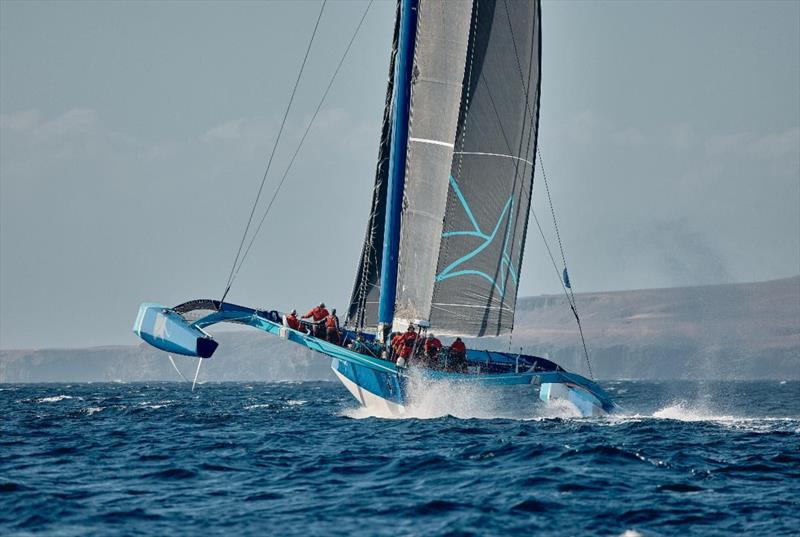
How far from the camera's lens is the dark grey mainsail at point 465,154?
27234 millimetres

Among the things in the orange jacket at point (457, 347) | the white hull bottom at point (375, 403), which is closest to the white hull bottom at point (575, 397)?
the orange jacket at point (457, 347)

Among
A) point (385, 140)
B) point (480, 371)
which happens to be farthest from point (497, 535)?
point (385, 140)

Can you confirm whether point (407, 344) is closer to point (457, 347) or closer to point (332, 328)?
point (457, 347)

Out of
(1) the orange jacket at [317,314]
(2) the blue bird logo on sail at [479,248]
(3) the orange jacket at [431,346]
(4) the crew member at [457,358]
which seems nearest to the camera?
(3) the orange jacket at [431,346]

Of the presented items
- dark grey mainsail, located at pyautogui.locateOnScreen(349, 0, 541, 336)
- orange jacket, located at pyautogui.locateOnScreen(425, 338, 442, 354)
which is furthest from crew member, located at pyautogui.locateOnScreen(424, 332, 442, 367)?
dark grey mainsail, located at pyautogui.locateOnScreen(349, 0, 541, 336)

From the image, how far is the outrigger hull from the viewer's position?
85.3ft

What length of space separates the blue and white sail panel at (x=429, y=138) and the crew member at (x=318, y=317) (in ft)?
7.34

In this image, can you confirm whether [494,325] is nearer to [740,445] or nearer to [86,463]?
[740,445]

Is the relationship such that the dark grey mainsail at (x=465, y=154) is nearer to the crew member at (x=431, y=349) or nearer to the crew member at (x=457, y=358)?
the crew member at (x=431, y=349)

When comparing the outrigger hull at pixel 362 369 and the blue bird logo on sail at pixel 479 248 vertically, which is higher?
the blue bird logo on sail at pixel 479 248

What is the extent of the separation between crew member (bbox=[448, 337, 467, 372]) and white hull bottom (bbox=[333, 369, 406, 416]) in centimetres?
163

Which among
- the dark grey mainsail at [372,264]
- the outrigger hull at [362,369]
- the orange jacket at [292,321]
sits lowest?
the outrigger hull at [362,369]

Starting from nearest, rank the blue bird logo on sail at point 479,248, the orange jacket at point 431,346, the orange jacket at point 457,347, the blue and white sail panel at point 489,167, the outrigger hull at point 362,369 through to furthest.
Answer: the outrigger hull at point 362,369
the orange jacket at point 431,346
the orange jacket at point 457,347
the blue and white sail panel at point 489,167
the blue bird logo on sail at point 479,248

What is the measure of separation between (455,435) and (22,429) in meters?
10.5
